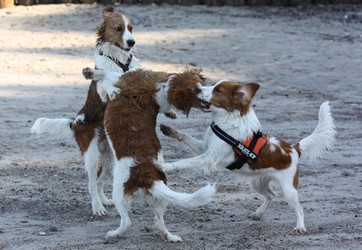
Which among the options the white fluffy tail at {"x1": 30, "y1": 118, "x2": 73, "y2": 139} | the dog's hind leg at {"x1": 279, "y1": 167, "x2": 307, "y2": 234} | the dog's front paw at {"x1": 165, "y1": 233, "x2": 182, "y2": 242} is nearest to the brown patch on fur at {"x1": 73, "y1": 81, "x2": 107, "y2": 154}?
the white fluffy tail at {"x1": 30, "y1": 118, "x2": 73, "y2": 139}

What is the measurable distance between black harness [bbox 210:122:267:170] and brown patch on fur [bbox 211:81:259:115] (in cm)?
24

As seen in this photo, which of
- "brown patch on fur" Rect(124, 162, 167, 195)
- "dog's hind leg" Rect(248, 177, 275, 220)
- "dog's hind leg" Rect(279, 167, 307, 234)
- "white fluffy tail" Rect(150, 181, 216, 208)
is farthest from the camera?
"dog's hind leg" Rect(248, 177, 275, 220)

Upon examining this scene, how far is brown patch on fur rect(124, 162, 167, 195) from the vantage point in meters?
7.47

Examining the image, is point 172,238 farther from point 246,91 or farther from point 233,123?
Result: point 246,91

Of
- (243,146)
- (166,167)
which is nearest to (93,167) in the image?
(166,167)

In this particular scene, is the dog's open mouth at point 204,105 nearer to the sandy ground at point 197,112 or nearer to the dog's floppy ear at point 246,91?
the dog's floppy ear at point 246,91

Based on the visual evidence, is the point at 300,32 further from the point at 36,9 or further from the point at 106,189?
the point at 106,189

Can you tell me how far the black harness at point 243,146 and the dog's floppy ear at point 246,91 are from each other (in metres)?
0.37

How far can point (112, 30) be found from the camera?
9.14 m

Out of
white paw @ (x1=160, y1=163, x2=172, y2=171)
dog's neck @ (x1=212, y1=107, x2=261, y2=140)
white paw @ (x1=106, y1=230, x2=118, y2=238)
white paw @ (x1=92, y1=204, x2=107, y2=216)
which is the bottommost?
white paw @ (x1=92, y1=204, x2=107, y2=216)

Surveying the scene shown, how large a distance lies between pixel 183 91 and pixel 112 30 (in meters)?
1.81

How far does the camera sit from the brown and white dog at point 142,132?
7512mm

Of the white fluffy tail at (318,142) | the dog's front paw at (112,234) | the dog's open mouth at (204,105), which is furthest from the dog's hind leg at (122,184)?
the white fluffy tail at (318,142)

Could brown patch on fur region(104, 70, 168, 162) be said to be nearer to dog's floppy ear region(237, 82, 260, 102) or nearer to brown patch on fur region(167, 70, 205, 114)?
brown patch on fur region(167, 70, 205, 114)
